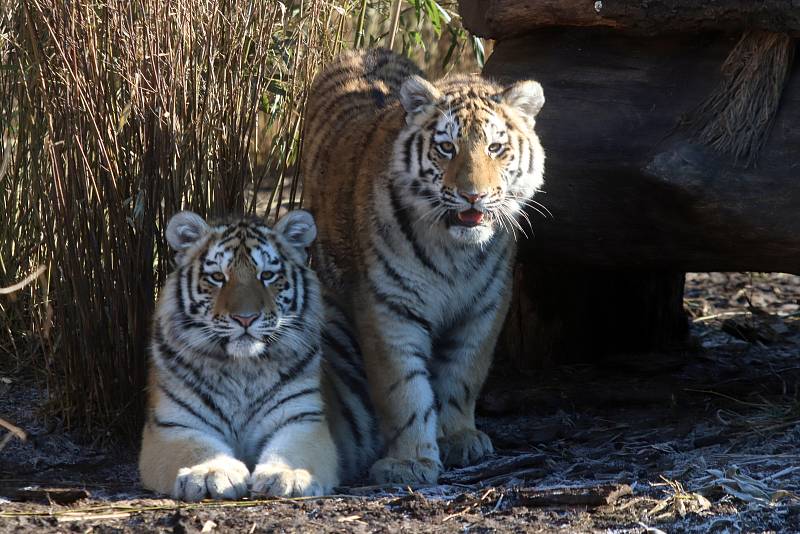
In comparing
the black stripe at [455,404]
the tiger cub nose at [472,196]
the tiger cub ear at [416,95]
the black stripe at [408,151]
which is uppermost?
the tiger cub ear at [416,95]

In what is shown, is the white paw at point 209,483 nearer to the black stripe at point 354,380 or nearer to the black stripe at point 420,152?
the black stripe at point 354,380

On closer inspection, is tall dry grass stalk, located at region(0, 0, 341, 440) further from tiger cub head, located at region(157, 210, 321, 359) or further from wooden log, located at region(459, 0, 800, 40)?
wooden log, located at region(459, 0, 800, 40)

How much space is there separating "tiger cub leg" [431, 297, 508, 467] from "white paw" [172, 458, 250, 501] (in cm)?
102

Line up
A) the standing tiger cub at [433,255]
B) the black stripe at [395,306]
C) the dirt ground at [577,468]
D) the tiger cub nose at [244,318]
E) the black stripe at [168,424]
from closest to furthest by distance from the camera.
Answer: the dirt ground at [577,468], the tiger cub nose at [244,318], the black stripe at [168,424], the standing tiger cub at [433,255], the black stripe at [395,306]

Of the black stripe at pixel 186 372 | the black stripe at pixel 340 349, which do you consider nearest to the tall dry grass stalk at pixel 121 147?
the black stripe at pixel 186 372

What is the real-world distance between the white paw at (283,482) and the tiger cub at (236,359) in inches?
2.1

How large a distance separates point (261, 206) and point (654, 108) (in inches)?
127

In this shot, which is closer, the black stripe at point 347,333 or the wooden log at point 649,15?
the wooden log at point 649,15

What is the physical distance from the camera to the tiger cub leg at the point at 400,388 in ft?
13.2

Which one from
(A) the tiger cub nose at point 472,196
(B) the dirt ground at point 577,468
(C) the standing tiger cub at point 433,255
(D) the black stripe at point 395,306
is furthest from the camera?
(D) the black stripe at point 395,306

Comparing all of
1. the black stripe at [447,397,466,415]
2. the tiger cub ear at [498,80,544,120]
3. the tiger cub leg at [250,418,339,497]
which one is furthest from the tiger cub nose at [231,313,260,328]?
the tiger cub ear at [498,80,544,120]

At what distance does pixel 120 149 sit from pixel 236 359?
0.92 metres

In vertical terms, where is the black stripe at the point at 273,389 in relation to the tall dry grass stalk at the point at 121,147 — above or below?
below

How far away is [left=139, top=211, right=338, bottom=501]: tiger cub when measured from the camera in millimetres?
3592
